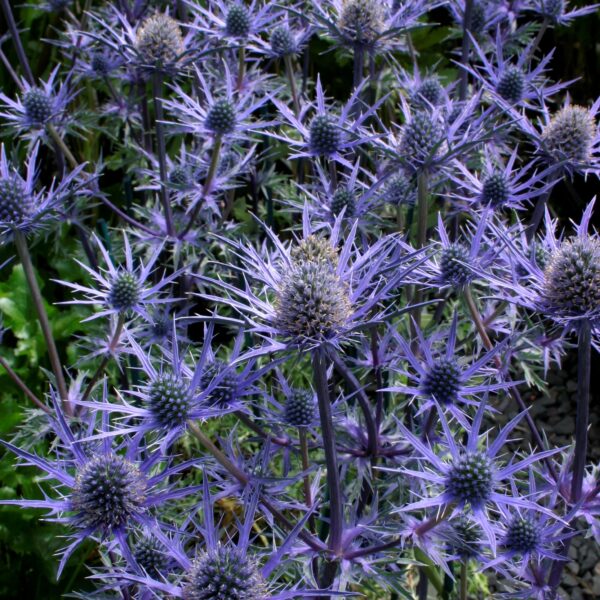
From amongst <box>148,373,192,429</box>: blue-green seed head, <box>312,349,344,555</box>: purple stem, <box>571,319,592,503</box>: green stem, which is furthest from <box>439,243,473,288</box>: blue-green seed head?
<box>148,373,192,429</box>: blue-green seed head

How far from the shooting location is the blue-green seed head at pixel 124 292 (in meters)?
1.76

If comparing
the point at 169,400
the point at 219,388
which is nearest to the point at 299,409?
the point at 219,388

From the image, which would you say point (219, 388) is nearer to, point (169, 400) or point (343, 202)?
point (169, 400)

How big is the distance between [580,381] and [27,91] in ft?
5.87

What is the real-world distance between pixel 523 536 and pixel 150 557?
72 centimetres

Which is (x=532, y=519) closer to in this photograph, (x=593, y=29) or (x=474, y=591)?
(x=474, y=591)

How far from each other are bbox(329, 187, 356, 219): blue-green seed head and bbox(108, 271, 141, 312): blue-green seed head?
53 centimetres

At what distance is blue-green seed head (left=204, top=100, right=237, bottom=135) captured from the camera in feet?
6.68

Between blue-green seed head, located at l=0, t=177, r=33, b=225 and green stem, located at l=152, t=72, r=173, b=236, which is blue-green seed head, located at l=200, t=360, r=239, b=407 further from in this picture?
green stem, located at l=152, t=72, r=173, b=236

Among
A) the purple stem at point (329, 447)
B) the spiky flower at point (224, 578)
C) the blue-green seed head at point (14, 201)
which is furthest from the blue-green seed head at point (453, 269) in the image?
the blue-green seed head at point (14, 201)

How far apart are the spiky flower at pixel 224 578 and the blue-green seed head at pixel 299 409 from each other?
41 centimetres

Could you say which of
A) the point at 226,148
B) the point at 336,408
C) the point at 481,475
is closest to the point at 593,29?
the point at 226,148

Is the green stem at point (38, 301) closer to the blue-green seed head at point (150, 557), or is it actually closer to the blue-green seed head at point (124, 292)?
the blue-green seed head at point (124, 292)

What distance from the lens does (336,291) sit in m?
1.22
